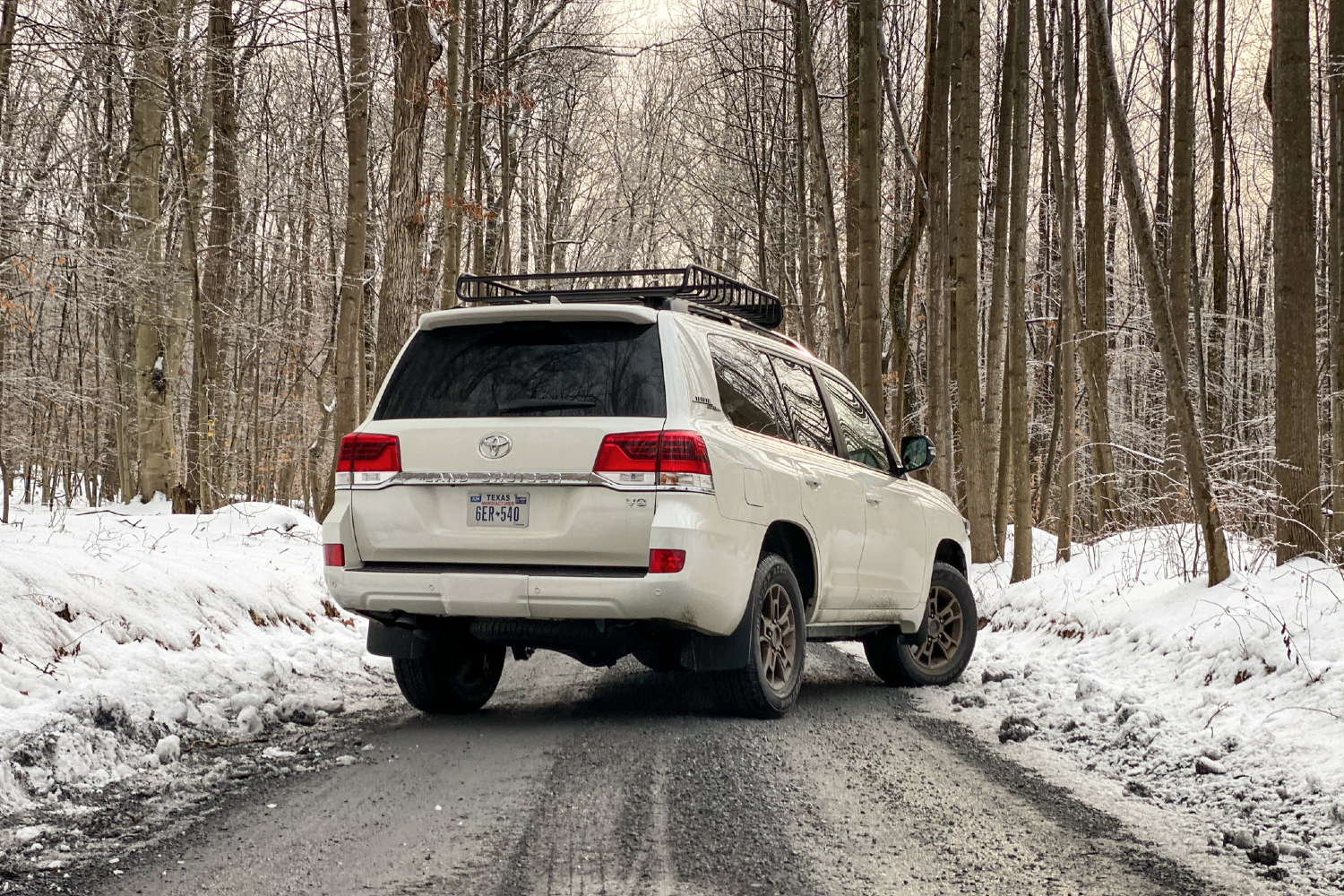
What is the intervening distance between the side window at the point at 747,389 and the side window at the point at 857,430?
90cm

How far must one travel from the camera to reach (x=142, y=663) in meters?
6.12

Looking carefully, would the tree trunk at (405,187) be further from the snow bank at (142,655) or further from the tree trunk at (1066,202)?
→ the tree trunk at (1066,202)

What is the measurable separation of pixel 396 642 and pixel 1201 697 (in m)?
4.25

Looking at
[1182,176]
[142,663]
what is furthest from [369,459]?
[1182,176]

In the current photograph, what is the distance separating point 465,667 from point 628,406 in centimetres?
207

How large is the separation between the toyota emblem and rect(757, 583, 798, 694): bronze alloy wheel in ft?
5.11

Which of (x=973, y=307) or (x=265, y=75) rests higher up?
(x=265, y=75)

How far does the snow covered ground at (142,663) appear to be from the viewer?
15.4 ft

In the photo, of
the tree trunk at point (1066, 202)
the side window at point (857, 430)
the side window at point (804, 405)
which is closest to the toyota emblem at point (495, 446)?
the side window at point (804, 405)

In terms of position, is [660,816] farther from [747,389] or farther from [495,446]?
[747,389]

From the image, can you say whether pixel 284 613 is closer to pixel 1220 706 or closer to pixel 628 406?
pixel 628 406

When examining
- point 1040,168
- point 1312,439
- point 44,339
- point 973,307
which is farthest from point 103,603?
point 44,339

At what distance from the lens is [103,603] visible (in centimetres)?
660

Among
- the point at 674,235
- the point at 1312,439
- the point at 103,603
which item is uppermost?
the point at 674,235
